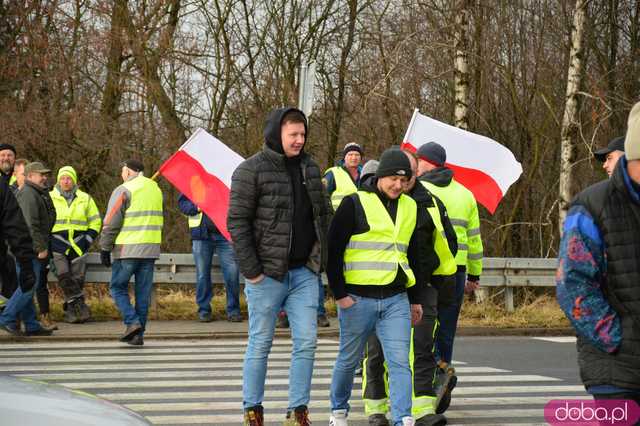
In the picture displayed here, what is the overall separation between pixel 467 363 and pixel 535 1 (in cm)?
1245

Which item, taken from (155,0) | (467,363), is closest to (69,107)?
(155,0)

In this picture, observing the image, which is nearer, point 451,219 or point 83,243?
point 451,219

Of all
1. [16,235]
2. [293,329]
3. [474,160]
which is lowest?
[293,329]

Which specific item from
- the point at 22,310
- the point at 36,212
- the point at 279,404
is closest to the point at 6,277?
the point at 279,404

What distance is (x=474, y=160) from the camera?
12.4m

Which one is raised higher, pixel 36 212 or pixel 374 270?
pixel 36 212

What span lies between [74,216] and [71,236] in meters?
0.26

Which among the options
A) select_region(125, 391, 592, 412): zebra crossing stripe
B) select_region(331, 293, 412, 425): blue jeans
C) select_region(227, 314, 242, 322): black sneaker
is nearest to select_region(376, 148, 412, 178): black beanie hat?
select_region(331, 293, 412, 425): blue jeans

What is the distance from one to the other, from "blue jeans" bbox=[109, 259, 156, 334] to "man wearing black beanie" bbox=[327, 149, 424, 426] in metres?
5.69

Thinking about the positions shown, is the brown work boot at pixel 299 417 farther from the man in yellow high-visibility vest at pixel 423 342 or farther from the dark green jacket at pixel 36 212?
the dark green jacket at pixel 36 212

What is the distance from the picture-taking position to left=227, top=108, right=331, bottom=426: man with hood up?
787 cm

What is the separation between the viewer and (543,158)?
2339 centimetres

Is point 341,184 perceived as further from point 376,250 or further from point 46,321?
point 376,250

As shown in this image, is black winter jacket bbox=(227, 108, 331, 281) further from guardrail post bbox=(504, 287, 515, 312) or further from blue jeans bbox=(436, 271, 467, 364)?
guardrail post bbox=(504, 287, 515, 312)
